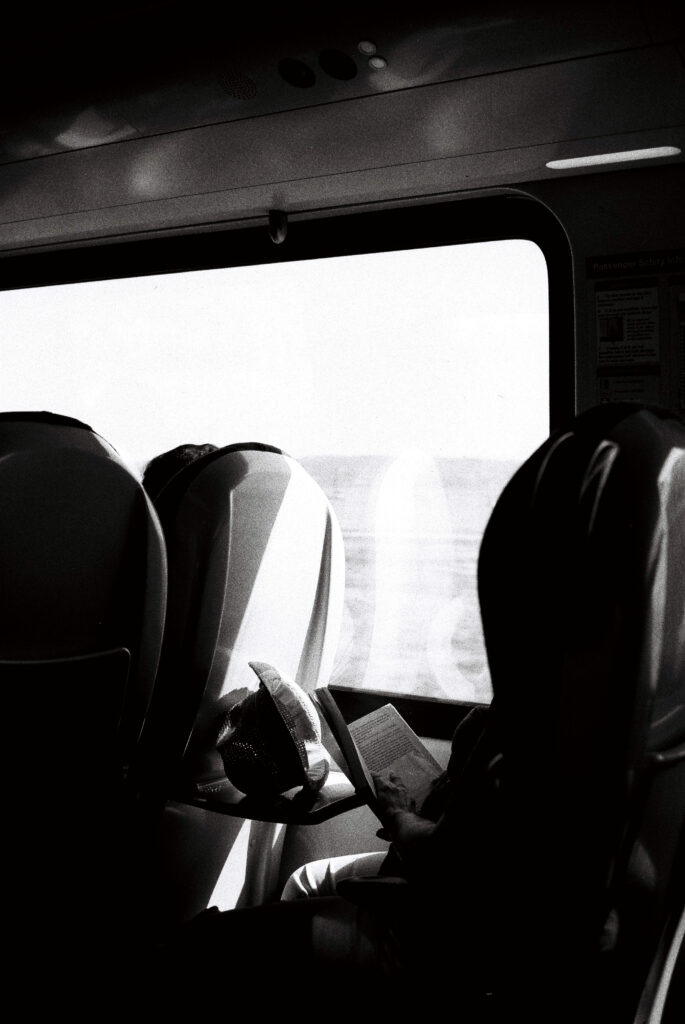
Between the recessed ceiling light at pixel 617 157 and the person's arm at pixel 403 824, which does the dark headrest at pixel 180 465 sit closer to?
the person's arm at pixel 403 824

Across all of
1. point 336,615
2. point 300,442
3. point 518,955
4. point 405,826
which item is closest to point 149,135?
point 300,442

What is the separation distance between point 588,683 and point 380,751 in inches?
24.3

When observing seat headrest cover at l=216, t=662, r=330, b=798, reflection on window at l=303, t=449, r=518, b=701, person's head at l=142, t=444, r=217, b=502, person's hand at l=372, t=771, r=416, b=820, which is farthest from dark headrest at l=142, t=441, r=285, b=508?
person's hand at l=372, t=771, r=416, b=820

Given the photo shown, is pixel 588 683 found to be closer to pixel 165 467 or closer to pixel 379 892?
pixel 379 892

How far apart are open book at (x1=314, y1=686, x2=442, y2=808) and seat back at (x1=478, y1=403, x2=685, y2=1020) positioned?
0.38m

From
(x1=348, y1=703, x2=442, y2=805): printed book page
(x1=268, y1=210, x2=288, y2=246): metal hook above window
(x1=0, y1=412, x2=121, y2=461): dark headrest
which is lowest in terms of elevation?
(x1=348, y1=703, x2=442, y2=805): printed book page

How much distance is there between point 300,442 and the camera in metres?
2.76

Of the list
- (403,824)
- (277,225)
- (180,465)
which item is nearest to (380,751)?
(403,824)

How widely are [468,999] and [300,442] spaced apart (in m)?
A: 1.81

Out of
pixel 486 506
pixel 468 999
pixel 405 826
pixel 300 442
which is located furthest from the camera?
pixel 300 442

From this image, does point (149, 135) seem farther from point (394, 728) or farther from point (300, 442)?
point (394, 728)

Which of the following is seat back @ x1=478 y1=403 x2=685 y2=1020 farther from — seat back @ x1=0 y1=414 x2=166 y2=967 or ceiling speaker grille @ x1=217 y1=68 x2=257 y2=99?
ceiling speaker grille @ x1=217 y1=68 x2=257 y2=99

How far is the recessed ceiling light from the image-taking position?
80.0 inches

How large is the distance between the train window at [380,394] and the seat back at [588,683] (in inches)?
52.0
